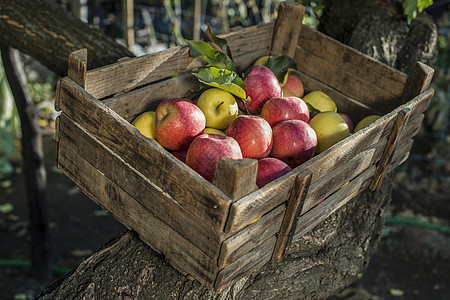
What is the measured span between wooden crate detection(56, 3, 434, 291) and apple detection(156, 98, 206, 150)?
0.19 meters

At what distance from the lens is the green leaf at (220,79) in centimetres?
185

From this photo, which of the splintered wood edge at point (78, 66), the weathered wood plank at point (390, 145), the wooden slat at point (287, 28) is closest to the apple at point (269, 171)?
the weathered wood plank at point (390, 145)

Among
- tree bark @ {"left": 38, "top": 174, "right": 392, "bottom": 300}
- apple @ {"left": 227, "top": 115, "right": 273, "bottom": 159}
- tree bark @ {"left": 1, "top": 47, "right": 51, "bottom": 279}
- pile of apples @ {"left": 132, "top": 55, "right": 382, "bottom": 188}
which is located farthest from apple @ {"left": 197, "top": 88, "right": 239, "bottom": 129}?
tree bark @ {"left": 1, "top": 47, "right": 51, "bottom": 279}

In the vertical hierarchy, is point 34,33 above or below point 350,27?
below

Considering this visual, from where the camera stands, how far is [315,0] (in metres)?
2.80

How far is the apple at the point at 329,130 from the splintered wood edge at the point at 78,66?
93 cm

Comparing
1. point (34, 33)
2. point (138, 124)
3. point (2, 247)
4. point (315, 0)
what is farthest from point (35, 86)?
point (138, 124)

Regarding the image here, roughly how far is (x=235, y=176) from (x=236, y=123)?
52 cm

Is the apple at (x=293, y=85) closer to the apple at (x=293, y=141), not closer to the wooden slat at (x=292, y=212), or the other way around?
the apple at (x=293, y=141)

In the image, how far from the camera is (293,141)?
5.75 ft

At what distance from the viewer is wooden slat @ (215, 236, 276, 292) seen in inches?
56.9

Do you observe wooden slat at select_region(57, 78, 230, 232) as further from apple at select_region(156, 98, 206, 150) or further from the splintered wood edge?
apple at select_region(156, 98, 206, 150)

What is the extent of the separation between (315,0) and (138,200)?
1813mm

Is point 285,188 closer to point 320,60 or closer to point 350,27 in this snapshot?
point 320,60
